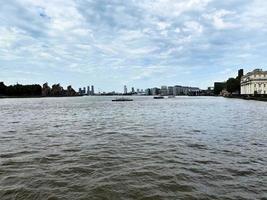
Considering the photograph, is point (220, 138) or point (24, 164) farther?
point (220, 138)

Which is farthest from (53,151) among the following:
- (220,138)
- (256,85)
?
(256,85)

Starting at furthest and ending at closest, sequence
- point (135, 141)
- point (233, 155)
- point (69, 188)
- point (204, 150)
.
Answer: point (135, 141), point (204, 150), point (233, 155), point (69, 188)

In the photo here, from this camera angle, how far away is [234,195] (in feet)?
33.3

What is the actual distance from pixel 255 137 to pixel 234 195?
15.3 metres

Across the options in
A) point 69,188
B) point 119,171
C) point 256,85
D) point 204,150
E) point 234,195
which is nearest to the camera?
point 234,195

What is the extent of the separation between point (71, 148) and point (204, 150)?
872 cm

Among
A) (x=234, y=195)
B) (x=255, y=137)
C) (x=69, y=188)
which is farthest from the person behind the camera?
(x=255, y=137)

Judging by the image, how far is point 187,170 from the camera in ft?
44.5

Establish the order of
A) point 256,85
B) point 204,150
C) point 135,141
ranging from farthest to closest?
point 256,85, point 135,141, point 204,150

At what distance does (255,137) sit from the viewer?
2397 cm

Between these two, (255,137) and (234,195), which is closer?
(234,195)

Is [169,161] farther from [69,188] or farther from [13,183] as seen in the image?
[13,183]

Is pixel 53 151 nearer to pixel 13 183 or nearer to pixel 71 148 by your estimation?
pixel 71 148

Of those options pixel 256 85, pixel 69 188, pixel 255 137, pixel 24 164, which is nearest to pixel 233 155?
pixel 255 137
